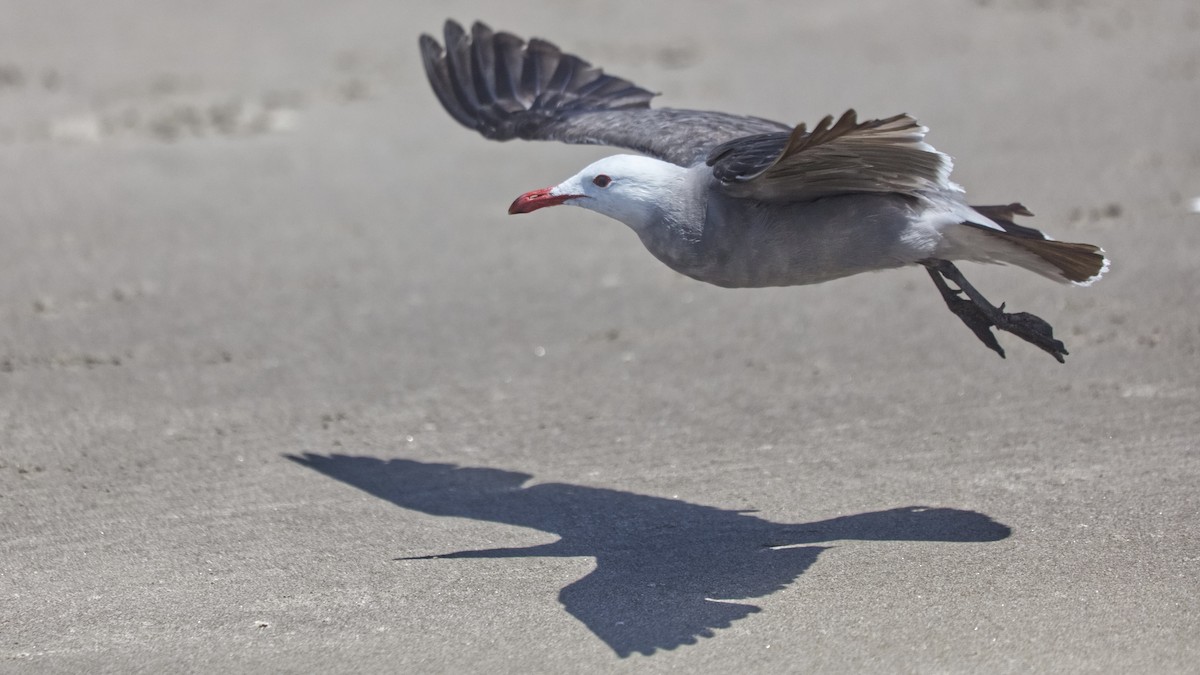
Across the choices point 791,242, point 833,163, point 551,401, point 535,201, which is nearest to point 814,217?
point 791,242

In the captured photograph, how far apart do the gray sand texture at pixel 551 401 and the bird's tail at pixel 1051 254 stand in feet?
2.59

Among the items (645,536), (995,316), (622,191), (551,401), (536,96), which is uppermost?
(536,96)

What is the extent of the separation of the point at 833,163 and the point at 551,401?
2.22 m

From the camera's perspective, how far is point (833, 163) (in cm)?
458

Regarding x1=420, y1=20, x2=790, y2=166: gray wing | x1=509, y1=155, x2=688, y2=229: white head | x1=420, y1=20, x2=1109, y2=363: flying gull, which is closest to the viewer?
x1=420, y1=20, x2=1109, y2=363: flying gull

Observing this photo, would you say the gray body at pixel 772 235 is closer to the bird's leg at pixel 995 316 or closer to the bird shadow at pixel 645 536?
the bird's leg at pixel 995 316

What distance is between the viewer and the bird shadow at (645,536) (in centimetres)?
439

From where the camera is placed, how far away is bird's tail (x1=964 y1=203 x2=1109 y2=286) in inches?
190

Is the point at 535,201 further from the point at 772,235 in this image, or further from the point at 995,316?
the point at 995,316

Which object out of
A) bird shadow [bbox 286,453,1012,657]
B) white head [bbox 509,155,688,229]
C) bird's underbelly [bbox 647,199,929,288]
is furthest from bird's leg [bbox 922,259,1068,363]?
white head [bbox 509,155,688,229]

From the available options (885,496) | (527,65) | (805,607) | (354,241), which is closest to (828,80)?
(354,241)

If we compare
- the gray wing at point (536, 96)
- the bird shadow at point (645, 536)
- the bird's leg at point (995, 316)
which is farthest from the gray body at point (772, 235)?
the gray wing at point (536, 96)

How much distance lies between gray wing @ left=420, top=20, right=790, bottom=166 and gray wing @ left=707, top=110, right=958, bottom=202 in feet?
3.48

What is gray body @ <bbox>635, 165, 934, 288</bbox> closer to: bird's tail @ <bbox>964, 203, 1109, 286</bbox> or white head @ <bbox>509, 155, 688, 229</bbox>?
white head @ <bbox>509, 155, 688, 229</bbox>
